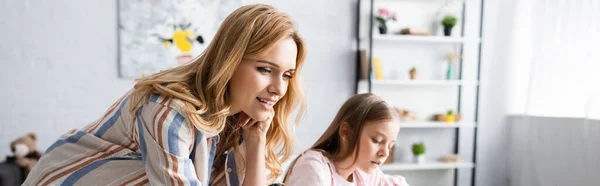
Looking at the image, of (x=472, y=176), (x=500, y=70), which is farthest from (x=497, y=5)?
(x=472, y=176)

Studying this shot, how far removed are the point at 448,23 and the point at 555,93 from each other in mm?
875

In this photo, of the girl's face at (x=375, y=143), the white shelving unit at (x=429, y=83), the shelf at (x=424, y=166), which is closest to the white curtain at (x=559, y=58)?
the white shelving unit at (x=429, y=83)

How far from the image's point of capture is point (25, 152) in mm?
2789

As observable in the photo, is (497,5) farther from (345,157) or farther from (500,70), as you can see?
(345,157)

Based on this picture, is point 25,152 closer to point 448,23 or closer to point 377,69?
point 377,69

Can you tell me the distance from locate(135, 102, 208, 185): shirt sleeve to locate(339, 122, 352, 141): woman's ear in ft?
2.65

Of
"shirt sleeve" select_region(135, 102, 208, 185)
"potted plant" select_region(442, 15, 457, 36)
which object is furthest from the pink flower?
"shirt sleeve" select_region(135, 102, 208, 185)

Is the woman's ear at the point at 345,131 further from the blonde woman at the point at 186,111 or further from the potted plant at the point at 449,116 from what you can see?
the potted plant at the point at 449,116

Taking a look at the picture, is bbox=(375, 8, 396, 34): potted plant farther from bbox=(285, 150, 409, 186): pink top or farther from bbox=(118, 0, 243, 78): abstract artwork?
bbox=(285, 150, 409, 186): pink top

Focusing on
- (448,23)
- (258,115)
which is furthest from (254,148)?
(448,23)

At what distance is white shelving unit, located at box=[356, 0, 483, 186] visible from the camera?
11.5 ft

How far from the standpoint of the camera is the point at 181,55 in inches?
127

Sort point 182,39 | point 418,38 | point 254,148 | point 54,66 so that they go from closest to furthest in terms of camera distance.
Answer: point 254,148 < point 54,66 < point 182,39 < point 418,38

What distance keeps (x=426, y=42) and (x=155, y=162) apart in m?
2.89
